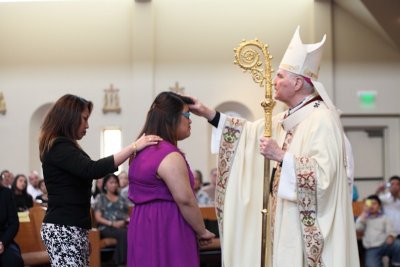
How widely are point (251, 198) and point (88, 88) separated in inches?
359

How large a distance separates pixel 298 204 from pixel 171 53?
30.9 feet

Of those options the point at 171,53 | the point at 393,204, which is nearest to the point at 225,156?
the point at 393,204

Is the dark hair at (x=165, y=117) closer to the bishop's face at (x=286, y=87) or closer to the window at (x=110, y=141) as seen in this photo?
the bishop's face at (x=286, y=87)

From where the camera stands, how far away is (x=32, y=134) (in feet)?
42.6

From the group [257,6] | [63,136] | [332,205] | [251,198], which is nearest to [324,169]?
[332,205]

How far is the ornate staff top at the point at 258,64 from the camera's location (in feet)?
12.9

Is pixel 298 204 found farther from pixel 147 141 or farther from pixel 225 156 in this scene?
pixel 147 141

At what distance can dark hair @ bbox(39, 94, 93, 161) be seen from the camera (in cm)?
358

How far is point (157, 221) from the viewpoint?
3434 millimetres

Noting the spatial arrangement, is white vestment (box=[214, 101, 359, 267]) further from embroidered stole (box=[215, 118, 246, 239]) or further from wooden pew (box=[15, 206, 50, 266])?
wooden pew (box=[15, 206, 50, 266])

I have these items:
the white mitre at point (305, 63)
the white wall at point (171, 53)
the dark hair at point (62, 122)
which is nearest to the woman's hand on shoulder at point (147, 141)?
the dark hair at point (62, 122)

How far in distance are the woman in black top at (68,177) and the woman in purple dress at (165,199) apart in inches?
3.4

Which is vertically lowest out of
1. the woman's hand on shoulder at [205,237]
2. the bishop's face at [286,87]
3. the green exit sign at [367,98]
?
the woman's hand on shoulder at [205,237]

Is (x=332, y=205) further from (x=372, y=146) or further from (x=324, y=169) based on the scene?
(x=372, y=146)
